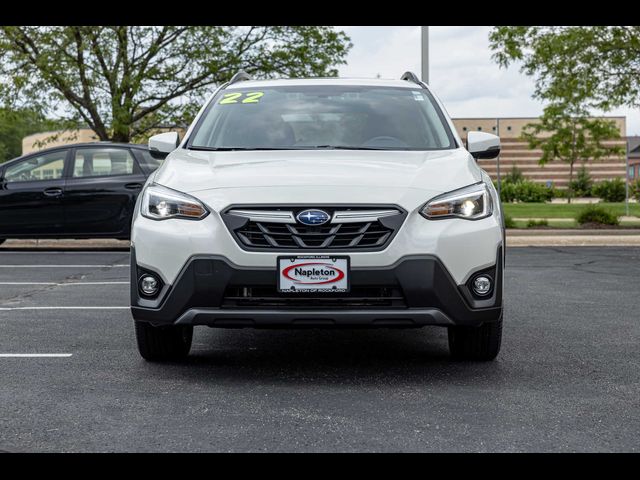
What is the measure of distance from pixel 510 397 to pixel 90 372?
2.38 meters

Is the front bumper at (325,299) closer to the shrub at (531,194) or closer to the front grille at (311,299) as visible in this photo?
the front grille at (311,299)

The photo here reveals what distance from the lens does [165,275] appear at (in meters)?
5.06

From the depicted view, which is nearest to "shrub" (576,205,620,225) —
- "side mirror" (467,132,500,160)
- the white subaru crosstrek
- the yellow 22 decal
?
"side mirror" (467,132,500,160)

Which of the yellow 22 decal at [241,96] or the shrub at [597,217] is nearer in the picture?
the yellow 22 decal at [241,96]

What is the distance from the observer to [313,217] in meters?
4.91

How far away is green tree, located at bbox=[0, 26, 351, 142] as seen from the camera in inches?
793

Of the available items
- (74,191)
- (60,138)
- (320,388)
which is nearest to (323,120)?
(320,388)

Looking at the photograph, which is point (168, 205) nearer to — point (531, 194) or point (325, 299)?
point (325, 299)

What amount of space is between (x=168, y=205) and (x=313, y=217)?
2.72 ft

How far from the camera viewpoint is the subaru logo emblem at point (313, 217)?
4.90 metres

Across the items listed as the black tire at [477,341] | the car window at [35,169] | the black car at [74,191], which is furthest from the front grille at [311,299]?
the car window at [35,169]

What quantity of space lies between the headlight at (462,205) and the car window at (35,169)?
10143 mm
